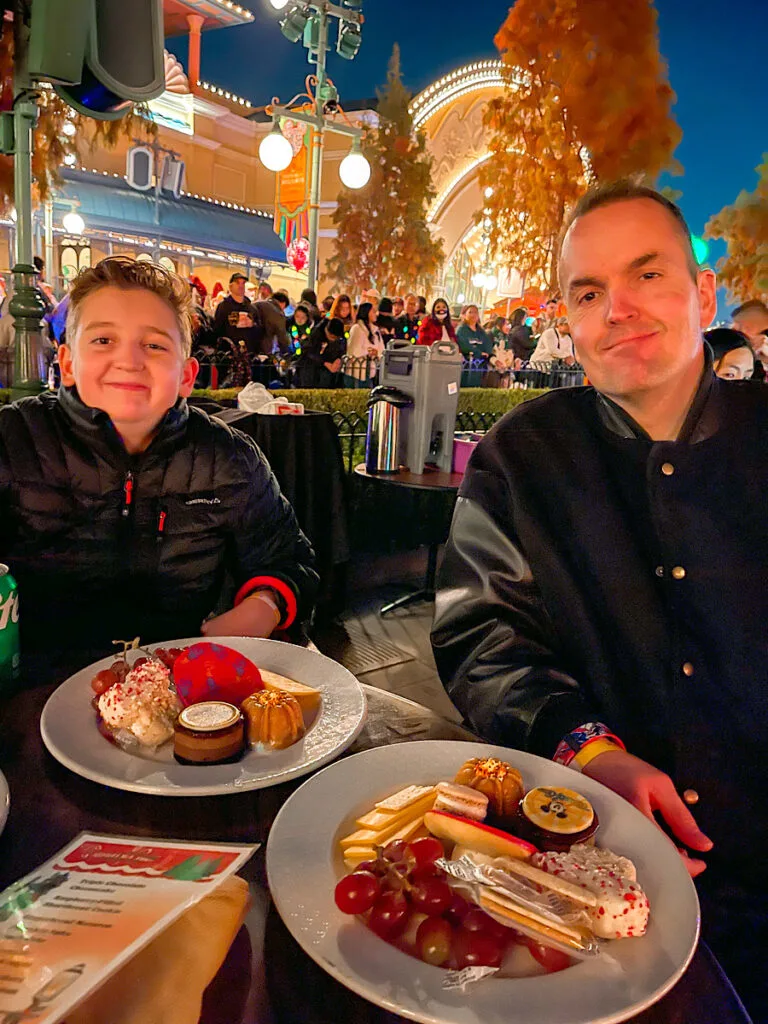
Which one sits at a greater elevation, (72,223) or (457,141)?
(457,141)

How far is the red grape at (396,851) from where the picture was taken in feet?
2.78

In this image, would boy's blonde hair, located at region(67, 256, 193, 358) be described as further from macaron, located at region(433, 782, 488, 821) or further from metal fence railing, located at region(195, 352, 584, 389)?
metal fence railing, located at region(195, 352, 584, 389)

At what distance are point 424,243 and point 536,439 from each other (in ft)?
91.5

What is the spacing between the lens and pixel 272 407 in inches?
166

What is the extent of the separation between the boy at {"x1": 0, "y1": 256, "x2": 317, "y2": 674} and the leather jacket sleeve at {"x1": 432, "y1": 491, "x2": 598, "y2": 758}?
0.45m

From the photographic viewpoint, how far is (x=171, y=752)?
44.5 inches

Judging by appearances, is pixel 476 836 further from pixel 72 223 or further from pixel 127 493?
pixel 72 223

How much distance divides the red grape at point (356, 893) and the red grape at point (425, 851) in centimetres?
7

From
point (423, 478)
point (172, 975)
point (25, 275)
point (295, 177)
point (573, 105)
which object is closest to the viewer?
point (172, 975)

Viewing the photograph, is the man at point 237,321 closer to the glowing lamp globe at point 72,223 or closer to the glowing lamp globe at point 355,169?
the glowing lamp globe at point 355,169

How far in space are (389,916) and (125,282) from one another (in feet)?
5.07

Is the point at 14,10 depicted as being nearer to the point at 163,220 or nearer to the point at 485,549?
the point at 485,549

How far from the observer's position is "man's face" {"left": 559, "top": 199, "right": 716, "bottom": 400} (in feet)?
5.21

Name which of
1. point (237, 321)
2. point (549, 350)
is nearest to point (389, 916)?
point (237, 321)
